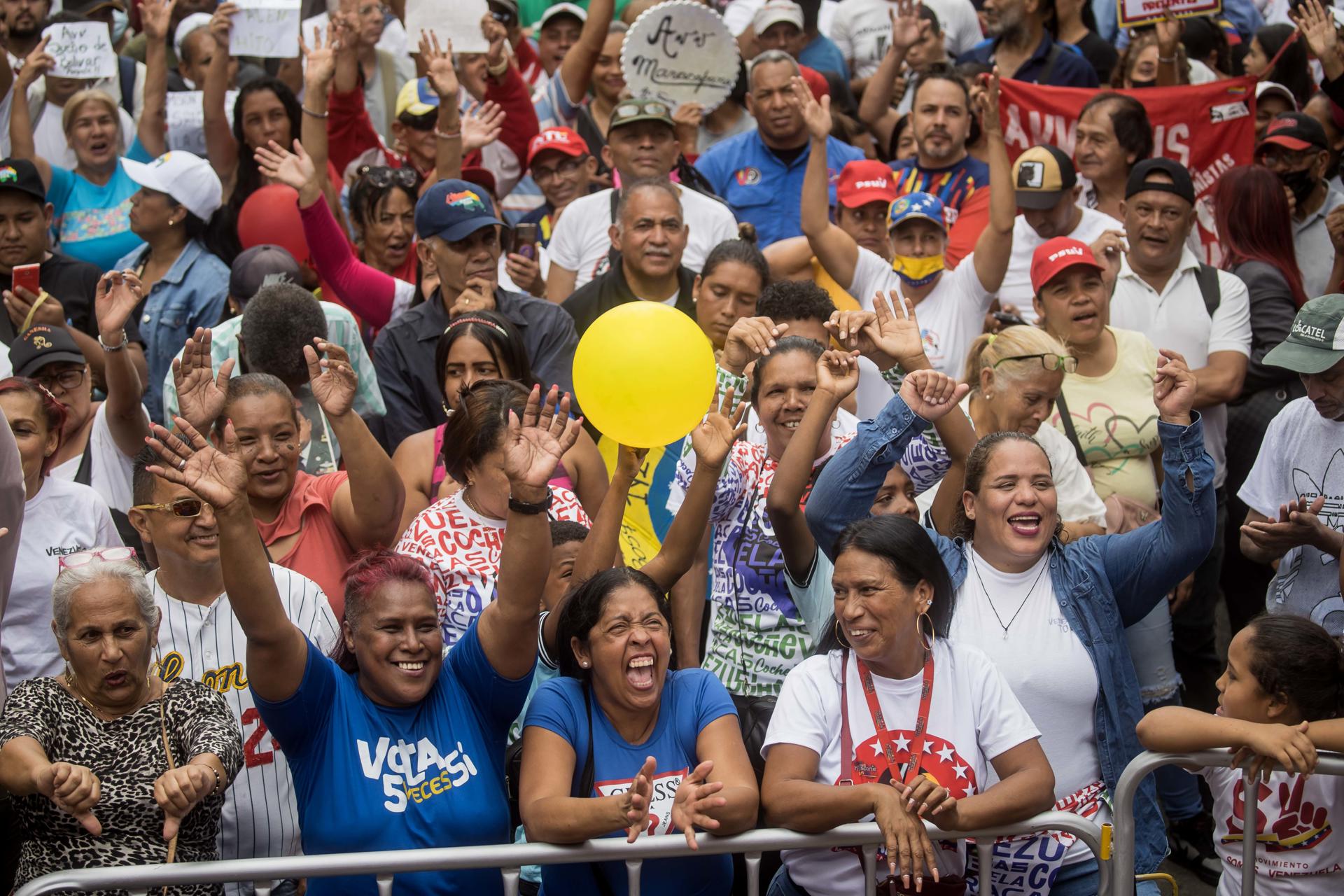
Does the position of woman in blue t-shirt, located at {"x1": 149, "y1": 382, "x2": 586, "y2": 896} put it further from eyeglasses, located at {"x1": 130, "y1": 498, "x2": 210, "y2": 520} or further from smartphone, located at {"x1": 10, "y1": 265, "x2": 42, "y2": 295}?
smartphone, located at {"x1": 10, "y1": 265, "x2": 42, "y2": 295}

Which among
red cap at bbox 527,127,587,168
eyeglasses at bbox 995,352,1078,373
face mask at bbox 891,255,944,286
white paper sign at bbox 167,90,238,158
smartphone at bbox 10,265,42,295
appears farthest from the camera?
white paper sign at bbox 167,90,238,158

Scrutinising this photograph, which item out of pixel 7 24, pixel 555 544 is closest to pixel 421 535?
pixel 555 544

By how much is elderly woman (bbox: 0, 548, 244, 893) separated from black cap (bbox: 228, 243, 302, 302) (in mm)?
2497

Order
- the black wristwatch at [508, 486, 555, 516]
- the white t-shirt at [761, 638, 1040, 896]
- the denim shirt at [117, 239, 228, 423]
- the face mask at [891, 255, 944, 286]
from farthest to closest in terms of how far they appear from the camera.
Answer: the denim shirt at [117, 239, 228, 423], the face mask at [891, 255, 944, 286], the white t-shirt at [761, 638, 1040, 896], the black wristwatch at [508, 486, 555, 516]

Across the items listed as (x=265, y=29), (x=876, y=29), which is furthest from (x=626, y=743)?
(x=876, y=29)

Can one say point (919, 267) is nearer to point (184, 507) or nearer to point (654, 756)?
point (654, 756)

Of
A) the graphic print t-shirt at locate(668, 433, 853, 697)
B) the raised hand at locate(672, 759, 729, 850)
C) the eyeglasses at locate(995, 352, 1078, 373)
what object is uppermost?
the eyeglasses at locate(995, 352, 1078, 373)

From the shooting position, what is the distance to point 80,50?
8.75m

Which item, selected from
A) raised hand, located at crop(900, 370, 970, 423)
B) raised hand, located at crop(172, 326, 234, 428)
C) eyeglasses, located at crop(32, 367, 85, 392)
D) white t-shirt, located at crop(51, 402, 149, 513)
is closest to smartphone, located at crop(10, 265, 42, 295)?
eyeglasses, located at crop(32, 367, 85, 392)

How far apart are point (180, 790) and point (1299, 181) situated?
626 centimetres

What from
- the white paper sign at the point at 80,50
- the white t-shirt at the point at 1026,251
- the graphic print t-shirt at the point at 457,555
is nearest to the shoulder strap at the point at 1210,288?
the white t-shirt at the point at 1026,251

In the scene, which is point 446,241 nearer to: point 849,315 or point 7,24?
point 849,315

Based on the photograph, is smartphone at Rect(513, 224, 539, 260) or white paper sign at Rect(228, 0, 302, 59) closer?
smartphone at Rect(513, 224, 539, 260)

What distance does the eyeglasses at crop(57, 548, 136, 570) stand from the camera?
164 inches
